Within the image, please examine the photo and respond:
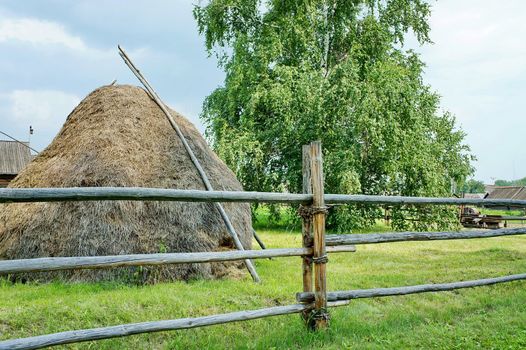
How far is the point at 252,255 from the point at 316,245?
0.70m

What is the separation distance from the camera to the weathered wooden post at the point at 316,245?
5270 millimetres

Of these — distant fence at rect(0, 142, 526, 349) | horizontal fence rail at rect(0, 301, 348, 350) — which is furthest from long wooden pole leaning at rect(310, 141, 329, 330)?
horizontal fence rail at rect(0, 301, 348, 350)

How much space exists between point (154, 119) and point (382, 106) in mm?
11252

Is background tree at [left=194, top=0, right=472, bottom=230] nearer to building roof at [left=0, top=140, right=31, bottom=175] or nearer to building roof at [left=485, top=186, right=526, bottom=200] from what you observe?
building roof at [left=0, top=140, right=31, bottom=175]

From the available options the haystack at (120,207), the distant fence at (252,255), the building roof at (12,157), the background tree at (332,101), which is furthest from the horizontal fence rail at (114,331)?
the building roof at (12,157)

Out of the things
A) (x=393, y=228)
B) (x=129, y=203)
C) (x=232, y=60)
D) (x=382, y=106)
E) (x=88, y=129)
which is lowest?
(x=393, y=228)

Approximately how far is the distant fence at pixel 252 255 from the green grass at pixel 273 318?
0.97 ft

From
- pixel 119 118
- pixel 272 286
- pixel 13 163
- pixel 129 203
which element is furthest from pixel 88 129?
pixel 13 163

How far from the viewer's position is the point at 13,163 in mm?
31672

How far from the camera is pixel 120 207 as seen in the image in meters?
7.60

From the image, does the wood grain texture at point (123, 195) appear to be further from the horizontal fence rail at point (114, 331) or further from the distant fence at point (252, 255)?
the horizontal fence rail at point (114, 331)

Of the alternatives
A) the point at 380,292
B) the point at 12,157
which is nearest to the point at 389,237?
the point at 380,292

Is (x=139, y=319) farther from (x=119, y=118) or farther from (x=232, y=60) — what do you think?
(x=232, y=60)

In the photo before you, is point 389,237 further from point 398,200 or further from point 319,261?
point 319,261
